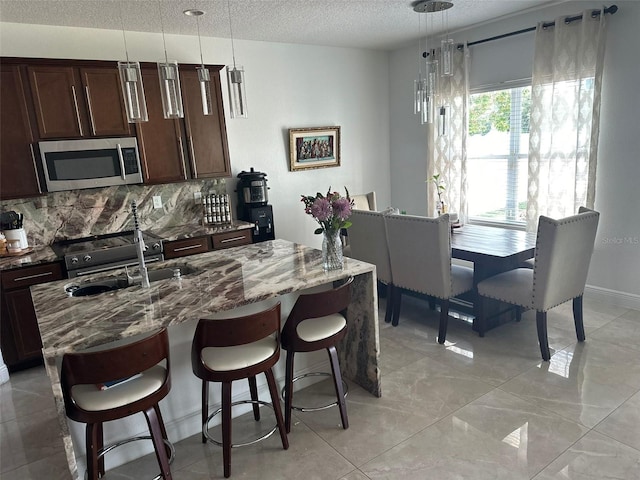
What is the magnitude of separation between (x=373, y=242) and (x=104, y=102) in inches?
101

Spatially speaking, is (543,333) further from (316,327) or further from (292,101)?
(292,101)

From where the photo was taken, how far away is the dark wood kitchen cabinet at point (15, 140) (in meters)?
3.31

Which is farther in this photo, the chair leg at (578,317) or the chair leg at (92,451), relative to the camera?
the chair leg at (578,317)

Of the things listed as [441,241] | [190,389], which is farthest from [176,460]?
[441,241]

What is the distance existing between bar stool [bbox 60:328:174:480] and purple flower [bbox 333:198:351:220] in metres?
1.09

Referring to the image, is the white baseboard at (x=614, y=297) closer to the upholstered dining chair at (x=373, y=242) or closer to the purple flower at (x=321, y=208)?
the upholstered dining chair at (x=373, y=242)

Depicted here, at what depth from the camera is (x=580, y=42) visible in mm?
3777

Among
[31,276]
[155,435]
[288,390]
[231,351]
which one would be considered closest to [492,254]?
[288,390]

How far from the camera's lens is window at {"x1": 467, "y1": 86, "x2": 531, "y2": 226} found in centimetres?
458

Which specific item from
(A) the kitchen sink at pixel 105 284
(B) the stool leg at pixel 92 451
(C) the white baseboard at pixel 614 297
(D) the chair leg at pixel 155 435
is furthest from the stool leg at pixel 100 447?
(C) the white baseboard at pixel 614 297

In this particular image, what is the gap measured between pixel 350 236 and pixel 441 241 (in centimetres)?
99

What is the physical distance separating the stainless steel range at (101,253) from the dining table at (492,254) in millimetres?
2537

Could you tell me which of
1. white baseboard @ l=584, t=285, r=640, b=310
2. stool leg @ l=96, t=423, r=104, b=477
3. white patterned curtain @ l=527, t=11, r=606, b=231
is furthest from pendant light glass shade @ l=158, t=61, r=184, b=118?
white baseboard @ l=584, t=285, r=640, b=310

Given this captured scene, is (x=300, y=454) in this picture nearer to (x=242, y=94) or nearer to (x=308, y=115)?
(x=242, y=94)
